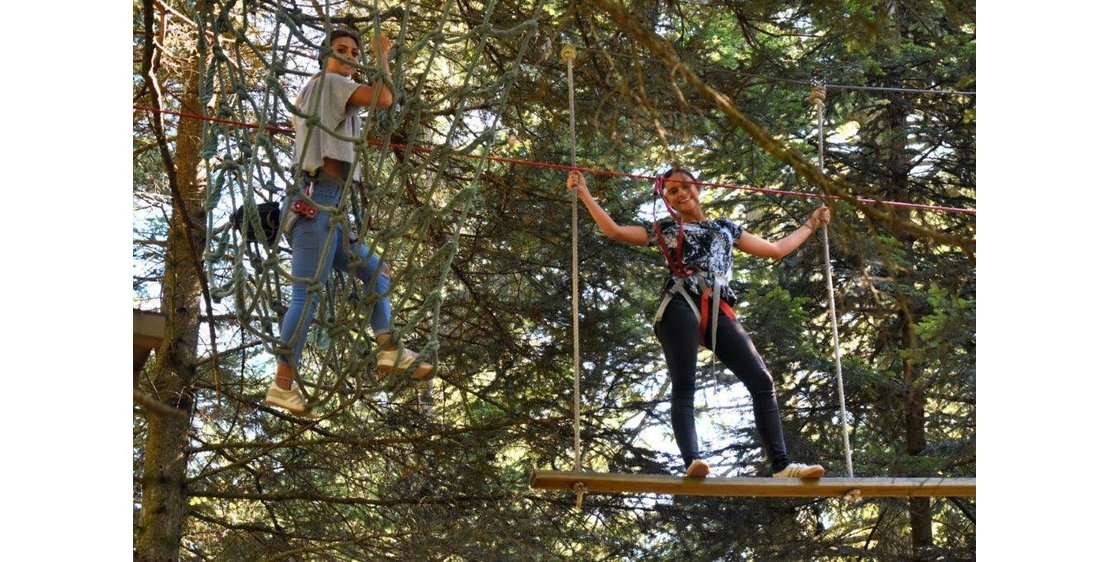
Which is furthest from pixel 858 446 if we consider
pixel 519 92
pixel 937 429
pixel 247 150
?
pixel 247 150

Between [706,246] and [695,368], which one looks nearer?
[695,368]

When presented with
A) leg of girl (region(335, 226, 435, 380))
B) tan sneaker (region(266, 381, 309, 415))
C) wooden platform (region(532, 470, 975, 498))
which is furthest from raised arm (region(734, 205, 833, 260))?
tan sneaker (region(266, 381, 309, 415))

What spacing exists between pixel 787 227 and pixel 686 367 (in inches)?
165

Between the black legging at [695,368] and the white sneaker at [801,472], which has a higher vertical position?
the black legging at [695,368]

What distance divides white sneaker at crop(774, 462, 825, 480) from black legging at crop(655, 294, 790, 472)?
0.06 meters

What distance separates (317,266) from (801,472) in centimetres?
186

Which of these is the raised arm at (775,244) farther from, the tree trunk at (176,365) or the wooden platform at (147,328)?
the tree trunk at (176,365)

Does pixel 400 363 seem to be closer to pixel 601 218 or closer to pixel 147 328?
pixel 147 328

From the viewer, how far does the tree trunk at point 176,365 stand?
21.3 feet

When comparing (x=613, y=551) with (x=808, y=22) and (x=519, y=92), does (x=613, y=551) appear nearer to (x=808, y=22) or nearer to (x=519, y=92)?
(x=519, y=92)

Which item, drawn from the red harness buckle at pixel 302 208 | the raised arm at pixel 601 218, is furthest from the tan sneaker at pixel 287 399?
the raised arm at pixel 601 218

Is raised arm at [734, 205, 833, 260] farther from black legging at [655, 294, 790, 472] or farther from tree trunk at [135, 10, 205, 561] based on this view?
tree trunk at [135, 10, 205, 561]

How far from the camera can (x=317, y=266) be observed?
4.52 metres

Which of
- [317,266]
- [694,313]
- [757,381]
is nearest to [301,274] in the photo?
[317,266]
